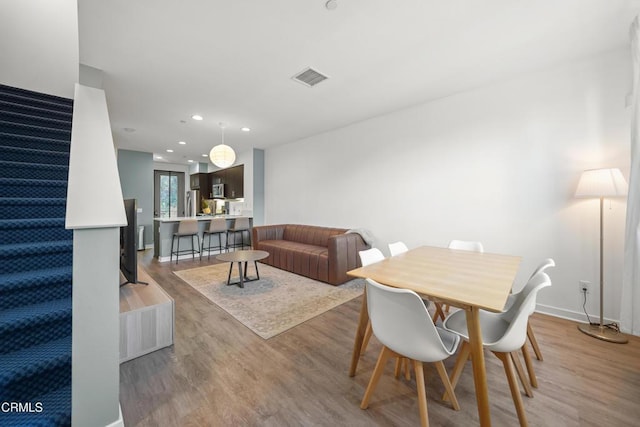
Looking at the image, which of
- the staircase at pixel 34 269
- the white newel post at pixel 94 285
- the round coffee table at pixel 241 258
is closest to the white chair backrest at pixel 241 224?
the round coffee table at pixel 241 258

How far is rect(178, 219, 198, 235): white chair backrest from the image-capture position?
5.19m

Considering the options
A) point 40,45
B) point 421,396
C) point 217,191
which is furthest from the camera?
point 217,191

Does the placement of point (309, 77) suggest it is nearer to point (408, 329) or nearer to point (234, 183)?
point (408, 329)

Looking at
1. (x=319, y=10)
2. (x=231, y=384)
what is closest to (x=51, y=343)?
(x=231, y=384)

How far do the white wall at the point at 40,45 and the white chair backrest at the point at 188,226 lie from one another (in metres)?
2.73

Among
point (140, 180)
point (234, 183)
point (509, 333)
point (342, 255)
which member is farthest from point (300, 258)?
point (140, 180)

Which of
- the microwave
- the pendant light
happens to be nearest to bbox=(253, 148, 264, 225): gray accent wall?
the microwave

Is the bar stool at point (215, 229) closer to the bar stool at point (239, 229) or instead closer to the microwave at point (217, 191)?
the bar stool at point (239, 229)

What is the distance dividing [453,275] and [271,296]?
2368mm

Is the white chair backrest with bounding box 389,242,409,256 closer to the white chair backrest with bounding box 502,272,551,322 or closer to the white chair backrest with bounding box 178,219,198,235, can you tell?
the white chair backrest with bounding box 502,272,551,322

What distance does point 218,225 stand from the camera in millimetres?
5699

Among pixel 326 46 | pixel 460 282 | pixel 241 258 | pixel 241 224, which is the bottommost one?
pixel 241 258

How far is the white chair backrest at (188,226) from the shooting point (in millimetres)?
5191

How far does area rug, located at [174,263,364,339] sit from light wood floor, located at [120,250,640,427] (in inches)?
10.0
